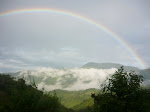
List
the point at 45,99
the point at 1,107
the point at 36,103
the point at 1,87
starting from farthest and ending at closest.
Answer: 1. the point at 1,87
2. the point at 45,99
3. the point at 36,103
4. the point at 1,107

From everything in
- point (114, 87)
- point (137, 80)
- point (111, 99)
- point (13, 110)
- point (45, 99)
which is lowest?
point (13, 110)

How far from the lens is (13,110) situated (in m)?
22.1

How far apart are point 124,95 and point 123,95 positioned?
0.15 metres

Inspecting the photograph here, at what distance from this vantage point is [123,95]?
16.1 meters

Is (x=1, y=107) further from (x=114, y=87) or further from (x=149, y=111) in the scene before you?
(x=149, y=111)

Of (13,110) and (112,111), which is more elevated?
(112,111)

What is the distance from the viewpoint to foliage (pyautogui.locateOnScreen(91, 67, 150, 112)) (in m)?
15.3

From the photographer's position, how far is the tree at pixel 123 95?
15328mm

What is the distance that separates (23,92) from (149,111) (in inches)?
876

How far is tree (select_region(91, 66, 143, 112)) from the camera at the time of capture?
1533 centimetres

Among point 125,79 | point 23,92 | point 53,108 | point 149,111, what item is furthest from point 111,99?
point 23,92

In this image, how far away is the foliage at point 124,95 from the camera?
50.1 feet

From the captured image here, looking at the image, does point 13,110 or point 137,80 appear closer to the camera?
point 137,80

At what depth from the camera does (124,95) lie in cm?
1612
